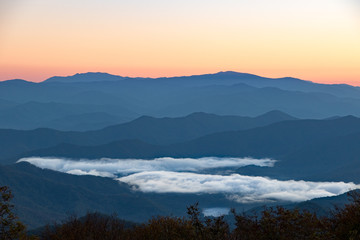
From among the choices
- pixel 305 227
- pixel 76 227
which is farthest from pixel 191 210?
pixel 76 227

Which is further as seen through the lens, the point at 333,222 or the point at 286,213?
the point at 333,222

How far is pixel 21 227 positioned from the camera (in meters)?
24.3

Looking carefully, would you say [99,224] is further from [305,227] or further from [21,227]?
[305,227]

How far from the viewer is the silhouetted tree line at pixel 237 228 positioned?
22.8 metres

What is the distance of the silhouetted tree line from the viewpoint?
22.8 meters

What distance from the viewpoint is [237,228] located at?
24969mm

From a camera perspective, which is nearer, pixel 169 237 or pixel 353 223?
pixel 353 223

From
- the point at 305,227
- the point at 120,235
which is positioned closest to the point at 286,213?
the point at 305,227

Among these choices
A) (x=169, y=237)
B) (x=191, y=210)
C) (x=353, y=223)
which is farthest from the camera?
(x=169, y=237)

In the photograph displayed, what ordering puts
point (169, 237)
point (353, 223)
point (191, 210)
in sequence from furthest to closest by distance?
1. point (169, 237)
2. point (353, 223)
3. point (191, 210)

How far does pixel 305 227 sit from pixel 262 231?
1.87 metres

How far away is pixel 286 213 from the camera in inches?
906

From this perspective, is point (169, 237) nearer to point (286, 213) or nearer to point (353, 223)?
point (286, 213)

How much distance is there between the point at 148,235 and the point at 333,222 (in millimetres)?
9078
